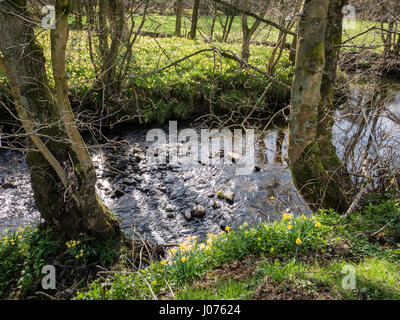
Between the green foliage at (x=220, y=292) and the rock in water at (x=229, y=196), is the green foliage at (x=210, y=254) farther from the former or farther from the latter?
the rock in water at (x=229, y=196)

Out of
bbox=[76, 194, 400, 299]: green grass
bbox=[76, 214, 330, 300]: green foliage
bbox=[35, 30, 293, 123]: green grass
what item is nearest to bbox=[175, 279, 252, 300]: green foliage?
bbox=[76, 194, 400, 299]: green grass

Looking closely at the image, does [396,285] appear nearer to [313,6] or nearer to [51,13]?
[313,6]

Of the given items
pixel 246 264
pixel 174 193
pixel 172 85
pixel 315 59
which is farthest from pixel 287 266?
pixel 172 85

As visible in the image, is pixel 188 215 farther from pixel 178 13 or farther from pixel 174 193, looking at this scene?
pixel 178 13

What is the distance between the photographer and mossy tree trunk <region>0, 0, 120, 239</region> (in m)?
4.40

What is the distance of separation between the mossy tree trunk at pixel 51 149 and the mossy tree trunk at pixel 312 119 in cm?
333

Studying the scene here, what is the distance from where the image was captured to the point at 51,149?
5.12 metres

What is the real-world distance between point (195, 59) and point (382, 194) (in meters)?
9.22

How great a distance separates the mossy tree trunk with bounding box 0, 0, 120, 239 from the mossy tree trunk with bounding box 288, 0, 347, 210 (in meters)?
3.33

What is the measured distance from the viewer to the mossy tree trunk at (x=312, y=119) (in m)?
4.50

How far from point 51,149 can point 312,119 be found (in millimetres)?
4246

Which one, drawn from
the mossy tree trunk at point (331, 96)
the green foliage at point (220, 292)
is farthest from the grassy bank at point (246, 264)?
the mossy tree trunk at point (331, 96)

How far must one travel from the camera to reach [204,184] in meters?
7.79

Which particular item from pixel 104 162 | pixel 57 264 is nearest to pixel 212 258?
pixel 57 264
